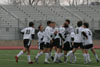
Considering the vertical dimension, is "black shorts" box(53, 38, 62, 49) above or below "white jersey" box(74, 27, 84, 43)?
below

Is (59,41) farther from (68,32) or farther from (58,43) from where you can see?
(68,32)

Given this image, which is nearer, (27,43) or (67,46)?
(27,43)

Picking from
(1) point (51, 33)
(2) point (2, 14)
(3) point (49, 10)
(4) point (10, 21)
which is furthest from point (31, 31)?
(3) point (49, 10)

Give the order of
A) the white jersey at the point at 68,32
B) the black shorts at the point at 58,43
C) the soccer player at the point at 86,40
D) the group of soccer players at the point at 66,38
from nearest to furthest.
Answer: the soccer player at the point at 86,40 < the group of soccer players at the point at 66,38 < the white jersey at the point at 68,32 < the black shorts at the point at 58,43

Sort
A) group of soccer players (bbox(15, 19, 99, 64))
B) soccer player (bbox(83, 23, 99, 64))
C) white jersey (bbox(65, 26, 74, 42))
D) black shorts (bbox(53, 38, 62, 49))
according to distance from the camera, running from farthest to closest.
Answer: black shorts (bbox(53, 38, 62, 49)) → white jersey (bbox(65, 26, 74, 42)) → group of soccer players (bbox(15, 19, 99, 64)) → soccer player (bbox(83, 23, 99, 64))

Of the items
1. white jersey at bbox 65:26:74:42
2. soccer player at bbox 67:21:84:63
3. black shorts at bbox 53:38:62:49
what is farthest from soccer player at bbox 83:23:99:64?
black shorts at bbox 53:38:62:49

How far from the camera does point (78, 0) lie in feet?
237

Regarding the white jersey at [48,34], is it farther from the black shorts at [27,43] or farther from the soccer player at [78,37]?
the soccer player at [78,37]

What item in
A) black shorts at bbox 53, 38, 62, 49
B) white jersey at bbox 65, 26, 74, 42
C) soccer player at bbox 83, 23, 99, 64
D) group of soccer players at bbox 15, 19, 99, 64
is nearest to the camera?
soccer player at bbox 83, 23, 99, 64

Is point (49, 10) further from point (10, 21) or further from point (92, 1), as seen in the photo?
point (92, 1)

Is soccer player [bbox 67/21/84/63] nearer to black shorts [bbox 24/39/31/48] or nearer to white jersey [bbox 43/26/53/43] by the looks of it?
white jersey [bbox 43/26/53/43]

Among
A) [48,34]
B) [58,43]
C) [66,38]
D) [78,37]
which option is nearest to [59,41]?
[58,43]

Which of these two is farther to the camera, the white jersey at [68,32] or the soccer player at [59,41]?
the white jersey at [68,32]

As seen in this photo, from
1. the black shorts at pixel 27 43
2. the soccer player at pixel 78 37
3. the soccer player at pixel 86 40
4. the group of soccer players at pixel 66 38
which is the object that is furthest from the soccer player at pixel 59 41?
the black shorts at pixel 27 43
